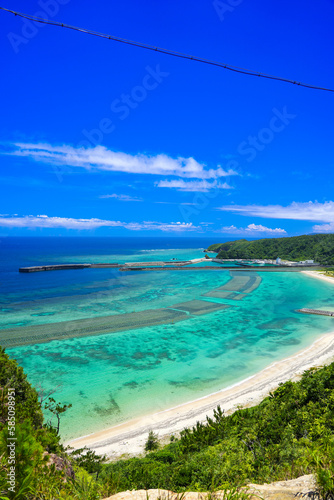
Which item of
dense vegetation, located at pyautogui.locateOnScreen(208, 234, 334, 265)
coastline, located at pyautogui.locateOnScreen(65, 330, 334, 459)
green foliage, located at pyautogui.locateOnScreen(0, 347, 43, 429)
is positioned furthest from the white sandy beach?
dense vegetation, located at pyautogui.locateOnScreen(208, 234, 334, 265)

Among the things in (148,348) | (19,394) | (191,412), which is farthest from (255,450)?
(148,348)

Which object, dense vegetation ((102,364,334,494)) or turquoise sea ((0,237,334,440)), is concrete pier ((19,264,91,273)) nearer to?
turquoise sea ((0,237,334,440))

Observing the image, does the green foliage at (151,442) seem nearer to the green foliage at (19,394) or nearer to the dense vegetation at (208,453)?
the dense vegetation at (208,453)

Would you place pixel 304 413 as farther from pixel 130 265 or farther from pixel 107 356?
pixel 130 265

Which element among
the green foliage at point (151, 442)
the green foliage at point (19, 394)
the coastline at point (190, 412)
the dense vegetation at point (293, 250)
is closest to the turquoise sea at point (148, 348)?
the coastline at point (190, 412)

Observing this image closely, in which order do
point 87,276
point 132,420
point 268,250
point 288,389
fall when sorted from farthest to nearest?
point 268,250 → point 87,276 → point 132,420 → point 288,389

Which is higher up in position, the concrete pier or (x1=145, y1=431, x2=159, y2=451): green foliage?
the concrete pier

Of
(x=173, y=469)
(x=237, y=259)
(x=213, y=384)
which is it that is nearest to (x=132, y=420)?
(x=213, y=384)
